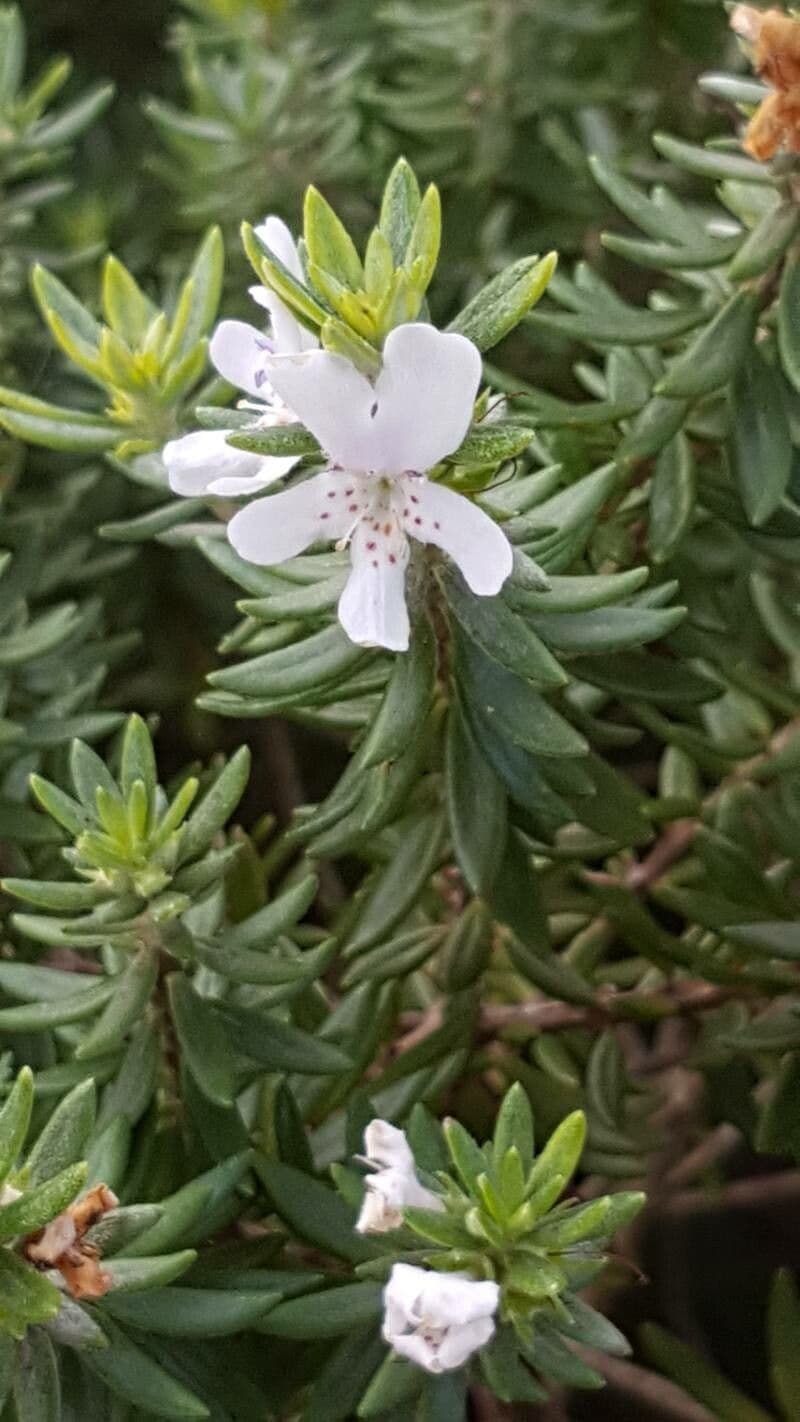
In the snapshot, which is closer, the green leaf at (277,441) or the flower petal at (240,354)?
the green leaf at (277,441)

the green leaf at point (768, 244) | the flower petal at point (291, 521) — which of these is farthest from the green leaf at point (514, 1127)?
the green leaf at point (768, 244)

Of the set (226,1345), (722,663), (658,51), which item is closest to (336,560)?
(722,663)

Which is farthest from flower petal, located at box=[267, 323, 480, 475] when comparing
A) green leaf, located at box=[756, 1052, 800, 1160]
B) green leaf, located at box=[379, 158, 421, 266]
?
green leaf, located at box=[756, 1052, 800, 1160]

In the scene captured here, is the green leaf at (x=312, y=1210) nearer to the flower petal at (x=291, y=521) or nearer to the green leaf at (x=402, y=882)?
the green leaf at (x=402, y=882)

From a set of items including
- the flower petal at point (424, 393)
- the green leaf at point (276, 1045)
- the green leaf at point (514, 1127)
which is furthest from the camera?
the green leaf at point (276, 1045)

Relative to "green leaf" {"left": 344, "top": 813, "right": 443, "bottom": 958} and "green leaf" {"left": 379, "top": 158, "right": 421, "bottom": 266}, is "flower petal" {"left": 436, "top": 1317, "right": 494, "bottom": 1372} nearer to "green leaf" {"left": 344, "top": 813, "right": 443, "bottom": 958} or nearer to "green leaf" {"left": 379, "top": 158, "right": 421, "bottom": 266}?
"green leaf" {"left": 344, "top": 813, "right": 443, "bottom": 958}

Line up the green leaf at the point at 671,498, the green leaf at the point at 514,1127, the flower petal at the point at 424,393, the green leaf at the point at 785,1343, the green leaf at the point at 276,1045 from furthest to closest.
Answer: the green leaf at the point at 785,1343 < the green leaf at the point at 671,498 < the green leaf at the point at 276,1045 < the green leaf at the point at 514,1127 < the flower petal at the point at 424,393

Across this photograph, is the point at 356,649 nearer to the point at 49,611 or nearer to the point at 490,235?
the point at 49,611
